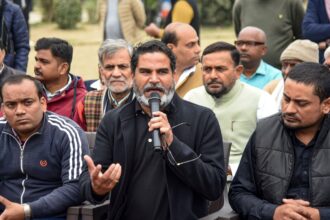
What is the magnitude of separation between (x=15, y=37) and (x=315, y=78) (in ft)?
16.5

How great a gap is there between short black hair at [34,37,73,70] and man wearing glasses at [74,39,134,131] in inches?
26.0

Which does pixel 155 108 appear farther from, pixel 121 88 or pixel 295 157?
pixel 121 88

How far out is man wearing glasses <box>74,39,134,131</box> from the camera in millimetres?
6655

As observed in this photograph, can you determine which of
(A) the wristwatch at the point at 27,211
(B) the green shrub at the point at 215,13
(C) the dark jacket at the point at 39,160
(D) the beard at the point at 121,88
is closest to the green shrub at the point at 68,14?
(B) the green shrub at the point at 215,13

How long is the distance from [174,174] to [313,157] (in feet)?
2.78

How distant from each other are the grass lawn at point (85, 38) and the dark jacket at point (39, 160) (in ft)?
34.0

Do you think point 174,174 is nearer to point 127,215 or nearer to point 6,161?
point 127,215

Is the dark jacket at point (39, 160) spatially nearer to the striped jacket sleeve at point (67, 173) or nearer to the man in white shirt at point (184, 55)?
the striped jacket sleeve at point (67, 173)

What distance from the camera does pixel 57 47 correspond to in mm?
7473

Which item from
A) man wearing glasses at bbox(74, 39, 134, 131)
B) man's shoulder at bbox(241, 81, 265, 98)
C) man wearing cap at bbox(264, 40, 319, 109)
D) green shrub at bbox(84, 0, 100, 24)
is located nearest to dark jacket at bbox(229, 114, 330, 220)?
man's shoulder at bbox(241, 81, 265, 98)

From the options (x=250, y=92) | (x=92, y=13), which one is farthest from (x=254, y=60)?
(x=92, y=13)

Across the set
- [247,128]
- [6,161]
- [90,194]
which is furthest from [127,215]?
[247,128]

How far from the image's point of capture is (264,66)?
8141 mm

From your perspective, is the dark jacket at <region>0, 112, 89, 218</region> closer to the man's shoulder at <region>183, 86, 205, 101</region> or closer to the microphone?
the microphone
